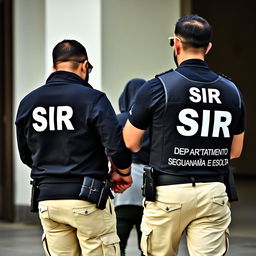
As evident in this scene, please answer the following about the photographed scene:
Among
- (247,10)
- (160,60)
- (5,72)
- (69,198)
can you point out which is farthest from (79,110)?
(247,10)

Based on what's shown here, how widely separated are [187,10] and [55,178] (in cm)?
619

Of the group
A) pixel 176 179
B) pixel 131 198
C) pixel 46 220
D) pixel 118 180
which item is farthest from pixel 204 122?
pixel 131 198

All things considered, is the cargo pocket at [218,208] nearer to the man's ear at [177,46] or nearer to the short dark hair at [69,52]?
the man's ear at [177,46]

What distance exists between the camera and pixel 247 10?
15.6 metres

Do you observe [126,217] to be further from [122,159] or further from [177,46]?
[177,46]

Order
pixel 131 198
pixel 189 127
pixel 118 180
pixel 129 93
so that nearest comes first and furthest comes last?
pixel 189 127
pixel 118 180
pixel 131 198
pixel 129 93

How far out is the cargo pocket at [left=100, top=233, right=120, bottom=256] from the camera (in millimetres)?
4809

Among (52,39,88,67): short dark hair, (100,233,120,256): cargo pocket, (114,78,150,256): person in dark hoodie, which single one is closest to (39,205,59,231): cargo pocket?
(100,233,120,256): cargo pocket

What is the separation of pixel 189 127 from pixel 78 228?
90cm

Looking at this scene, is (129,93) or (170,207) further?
(129,93)

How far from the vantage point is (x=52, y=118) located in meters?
4.83

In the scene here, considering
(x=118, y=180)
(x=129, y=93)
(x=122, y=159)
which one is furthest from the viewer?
(x=129, y=93)

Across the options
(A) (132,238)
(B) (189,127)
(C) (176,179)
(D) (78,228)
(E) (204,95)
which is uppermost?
(E) (204,95)

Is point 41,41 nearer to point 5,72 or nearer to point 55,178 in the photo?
point 5,72
